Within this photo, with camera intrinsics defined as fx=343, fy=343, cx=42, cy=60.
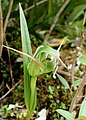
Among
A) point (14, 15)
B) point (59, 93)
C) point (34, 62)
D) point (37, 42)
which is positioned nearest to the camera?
point (34, 62)

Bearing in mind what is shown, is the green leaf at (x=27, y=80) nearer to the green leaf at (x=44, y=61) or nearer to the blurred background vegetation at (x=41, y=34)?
the green leaf at (x=44, y=61)

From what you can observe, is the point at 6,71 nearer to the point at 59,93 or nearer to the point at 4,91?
the point at 4,91

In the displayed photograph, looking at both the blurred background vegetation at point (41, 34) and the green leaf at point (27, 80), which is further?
the blurred background vegetation at point (41, 34)

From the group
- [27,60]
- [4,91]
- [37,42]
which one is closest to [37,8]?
[37,42]

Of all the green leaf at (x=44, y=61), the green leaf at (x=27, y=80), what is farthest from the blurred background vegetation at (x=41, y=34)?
the green leaf at (x=44, y=61)

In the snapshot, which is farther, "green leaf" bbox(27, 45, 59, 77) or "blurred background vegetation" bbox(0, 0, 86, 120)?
"blurred background vegetation" bbox(0, 0, 86, 120)

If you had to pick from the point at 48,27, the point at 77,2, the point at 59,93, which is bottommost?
the point at 59,93

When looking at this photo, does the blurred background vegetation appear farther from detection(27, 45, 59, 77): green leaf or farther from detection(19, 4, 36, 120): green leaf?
detection(27, 45, 59, 77): green leaf

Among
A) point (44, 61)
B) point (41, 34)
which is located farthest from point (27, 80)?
point (41, 34)

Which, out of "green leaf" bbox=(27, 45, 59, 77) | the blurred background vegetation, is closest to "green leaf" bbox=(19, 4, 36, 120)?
"green leaf" bbox=(27, 45, 59, 77)

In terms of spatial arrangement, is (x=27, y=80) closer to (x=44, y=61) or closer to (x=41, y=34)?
(x=44, y=61)

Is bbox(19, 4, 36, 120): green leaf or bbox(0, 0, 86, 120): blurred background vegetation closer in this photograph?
bbox(19, 4, 36, 120): green leaf
